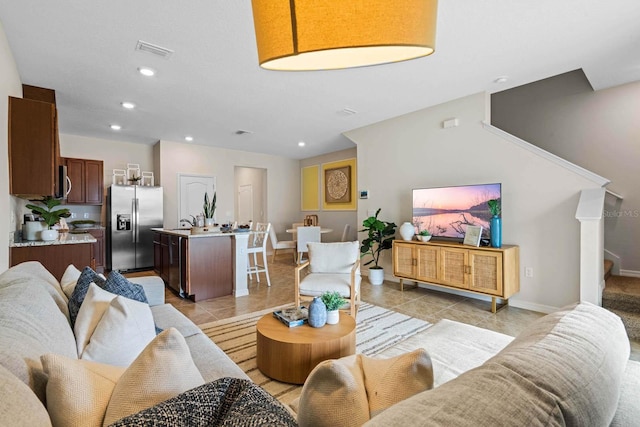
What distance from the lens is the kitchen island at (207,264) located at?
12.7ft

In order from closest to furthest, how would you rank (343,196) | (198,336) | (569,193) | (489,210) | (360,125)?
(198,336)
(569,193)
(489,210)
(360,125)
(343,196)

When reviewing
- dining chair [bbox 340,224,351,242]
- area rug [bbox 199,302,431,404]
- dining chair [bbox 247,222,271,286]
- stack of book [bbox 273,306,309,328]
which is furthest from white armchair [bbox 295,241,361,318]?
dining chair [bbox 340,224,351,242]

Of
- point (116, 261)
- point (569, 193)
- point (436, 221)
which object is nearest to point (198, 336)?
point (436, 221)

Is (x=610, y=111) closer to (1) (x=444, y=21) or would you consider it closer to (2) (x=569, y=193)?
(2) (x=569, y=193)

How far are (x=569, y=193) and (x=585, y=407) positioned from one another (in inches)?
140

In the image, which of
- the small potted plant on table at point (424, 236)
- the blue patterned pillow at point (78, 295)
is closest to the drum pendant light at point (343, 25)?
the blue patterned pillow at point (78, 295)

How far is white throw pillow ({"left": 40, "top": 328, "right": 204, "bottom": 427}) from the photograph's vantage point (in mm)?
635

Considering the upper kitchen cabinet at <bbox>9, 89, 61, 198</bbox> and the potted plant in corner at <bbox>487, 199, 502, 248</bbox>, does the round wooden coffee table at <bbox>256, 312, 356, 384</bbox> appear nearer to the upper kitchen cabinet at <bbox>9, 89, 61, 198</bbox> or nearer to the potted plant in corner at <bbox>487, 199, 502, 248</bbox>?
the potted plant in corner at <bbox>487, 199, 502, 248</bbox>

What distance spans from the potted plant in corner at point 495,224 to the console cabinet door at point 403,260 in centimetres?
104

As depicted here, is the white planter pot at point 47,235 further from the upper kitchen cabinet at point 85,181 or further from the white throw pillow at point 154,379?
the white throw pillow at point 154,379

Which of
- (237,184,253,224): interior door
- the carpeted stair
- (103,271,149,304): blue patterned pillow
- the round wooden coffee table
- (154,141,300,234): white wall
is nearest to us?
(103,271,149,304): blue patterned pillow

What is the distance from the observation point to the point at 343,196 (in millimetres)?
6883

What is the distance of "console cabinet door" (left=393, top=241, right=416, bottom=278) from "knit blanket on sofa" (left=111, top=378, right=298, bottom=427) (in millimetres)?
3861

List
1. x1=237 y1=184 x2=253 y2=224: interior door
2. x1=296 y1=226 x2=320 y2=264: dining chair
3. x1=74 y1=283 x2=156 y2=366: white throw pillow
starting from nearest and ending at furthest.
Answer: x1=74 y1=283 x2=156 y2=366: white throw pillow, x1=296 y1=226 x2=320 y2=264: dining chair, x1=237 y1=184 x2=253 y2=224: interior door
